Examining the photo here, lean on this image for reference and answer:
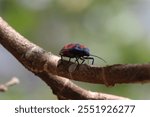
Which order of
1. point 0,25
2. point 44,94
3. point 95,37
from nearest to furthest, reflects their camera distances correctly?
point 0,25, point 44,94, point 95,37

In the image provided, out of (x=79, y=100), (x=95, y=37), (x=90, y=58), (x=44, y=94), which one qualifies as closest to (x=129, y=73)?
(x=90, y=58)

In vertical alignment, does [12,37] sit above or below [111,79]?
above

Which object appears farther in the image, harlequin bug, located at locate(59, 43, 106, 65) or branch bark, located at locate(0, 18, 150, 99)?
harlequin bug, located at locate(59, 43, 106, 65)

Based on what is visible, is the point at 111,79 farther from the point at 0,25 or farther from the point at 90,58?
the point at 0,25

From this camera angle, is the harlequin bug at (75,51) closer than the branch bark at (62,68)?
No

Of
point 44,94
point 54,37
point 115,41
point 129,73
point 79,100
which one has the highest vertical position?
point 54,37

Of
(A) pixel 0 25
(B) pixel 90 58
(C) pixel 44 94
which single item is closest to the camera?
(B) pixel 90 58

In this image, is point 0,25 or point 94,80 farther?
point 0,25
